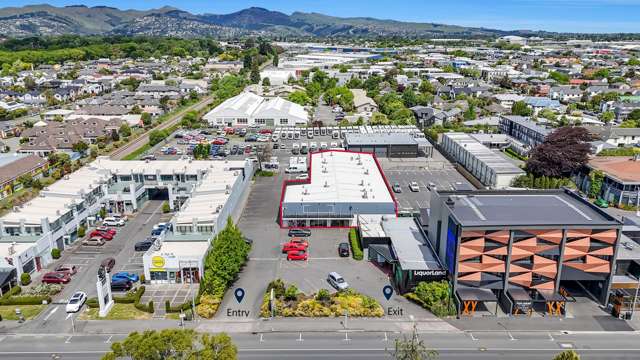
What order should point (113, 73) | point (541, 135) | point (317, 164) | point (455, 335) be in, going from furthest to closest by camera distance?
1. point (113, 73)
2. point (541, 135)
3. point (317, 164)
4. point (455, 335)

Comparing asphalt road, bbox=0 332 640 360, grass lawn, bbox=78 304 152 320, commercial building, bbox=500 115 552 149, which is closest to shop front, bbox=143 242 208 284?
grass lawn, bbox=78 304 152 320

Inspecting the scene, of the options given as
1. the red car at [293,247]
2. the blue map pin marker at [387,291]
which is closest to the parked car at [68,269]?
the red car at [293,247]

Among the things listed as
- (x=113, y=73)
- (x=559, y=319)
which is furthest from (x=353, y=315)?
(x=113, y=73)

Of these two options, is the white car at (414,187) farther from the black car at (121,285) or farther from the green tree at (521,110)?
the green tree at (521,110)

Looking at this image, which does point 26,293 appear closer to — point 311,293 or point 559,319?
point 311,293

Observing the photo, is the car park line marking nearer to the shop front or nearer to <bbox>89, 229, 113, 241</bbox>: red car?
the shop front

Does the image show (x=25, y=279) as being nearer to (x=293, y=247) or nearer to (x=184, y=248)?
(x=184, y=248)
